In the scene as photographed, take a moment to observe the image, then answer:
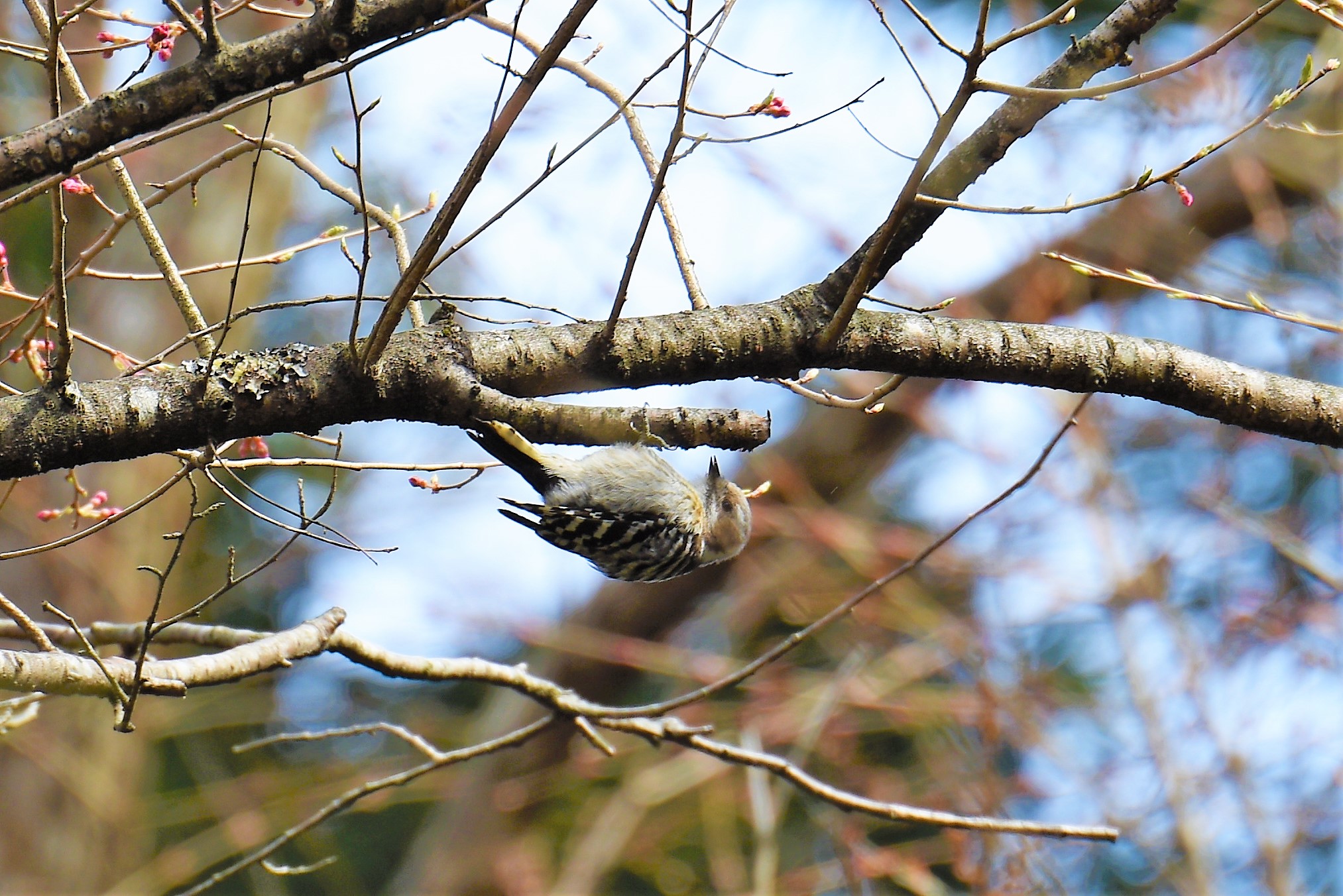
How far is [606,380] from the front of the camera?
2139mm

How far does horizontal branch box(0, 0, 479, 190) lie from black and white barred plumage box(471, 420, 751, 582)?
1.56 metres

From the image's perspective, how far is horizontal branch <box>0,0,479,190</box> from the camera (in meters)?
1.49

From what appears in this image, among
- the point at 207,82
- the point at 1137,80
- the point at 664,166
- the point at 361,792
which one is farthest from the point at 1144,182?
the point at 361,792

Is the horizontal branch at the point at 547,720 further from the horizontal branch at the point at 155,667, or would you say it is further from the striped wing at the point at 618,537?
the striped wing at the point at 618,537

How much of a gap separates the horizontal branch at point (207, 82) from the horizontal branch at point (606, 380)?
46 cm

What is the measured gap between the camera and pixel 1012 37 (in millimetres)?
1654

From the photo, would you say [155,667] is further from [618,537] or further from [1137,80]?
[1137,80]

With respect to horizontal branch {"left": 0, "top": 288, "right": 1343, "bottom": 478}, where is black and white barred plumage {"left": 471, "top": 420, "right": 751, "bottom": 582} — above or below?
above

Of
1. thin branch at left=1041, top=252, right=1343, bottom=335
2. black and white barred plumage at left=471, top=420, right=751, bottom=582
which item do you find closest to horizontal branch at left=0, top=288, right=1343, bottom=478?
thin branch at left=1041, top=252, right=1343, bottom=335

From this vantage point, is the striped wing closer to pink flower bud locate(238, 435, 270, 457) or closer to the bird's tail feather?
the bird's tail feather

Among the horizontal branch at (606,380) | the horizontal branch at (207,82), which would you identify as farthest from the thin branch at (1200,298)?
the horizontal branch at (207,82)

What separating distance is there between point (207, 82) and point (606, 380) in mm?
889

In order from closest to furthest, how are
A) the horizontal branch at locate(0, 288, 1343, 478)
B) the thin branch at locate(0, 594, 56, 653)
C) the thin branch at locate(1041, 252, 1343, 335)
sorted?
the horizontal branch at locate(0, 288, 1343, 478) → the thin branch at locate(0, 594, 56, 653) → the thin branch at locate(1041, 252, 1343, 335)

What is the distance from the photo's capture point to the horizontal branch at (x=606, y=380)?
1.84 m
